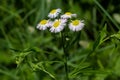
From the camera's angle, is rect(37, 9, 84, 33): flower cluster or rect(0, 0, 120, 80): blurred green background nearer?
rect(37, 9, 84, 33): flower cluster

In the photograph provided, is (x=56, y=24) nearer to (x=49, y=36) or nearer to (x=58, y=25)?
(x=58, y=25)

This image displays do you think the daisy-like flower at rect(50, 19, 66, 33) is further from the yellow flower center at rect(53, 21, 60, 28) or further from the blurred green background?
the blurred green background

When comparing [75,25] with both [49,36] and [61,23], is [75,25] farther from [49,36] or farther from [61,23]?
[49,36]

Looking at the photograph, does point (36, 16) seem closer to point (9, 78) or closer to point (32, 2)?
point (32, 2)

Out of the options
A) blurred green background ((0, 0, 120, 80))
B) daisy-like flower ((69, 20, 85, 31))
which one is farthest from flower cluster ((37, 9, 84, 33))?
blurred green background ((0, 0, 120, 80))

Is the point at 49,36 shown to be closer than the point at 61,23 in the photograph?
No

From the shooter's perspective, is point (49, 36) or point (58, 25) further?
point (49, 36)

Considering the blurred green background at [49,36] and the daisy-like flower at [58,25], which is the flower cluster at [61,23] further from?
the blurred green background at [49,36]

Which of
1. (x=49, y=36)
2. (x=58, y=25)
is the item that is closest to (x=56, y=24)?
(x=58, y=25)

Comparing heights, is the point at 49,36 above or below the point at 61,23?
above
